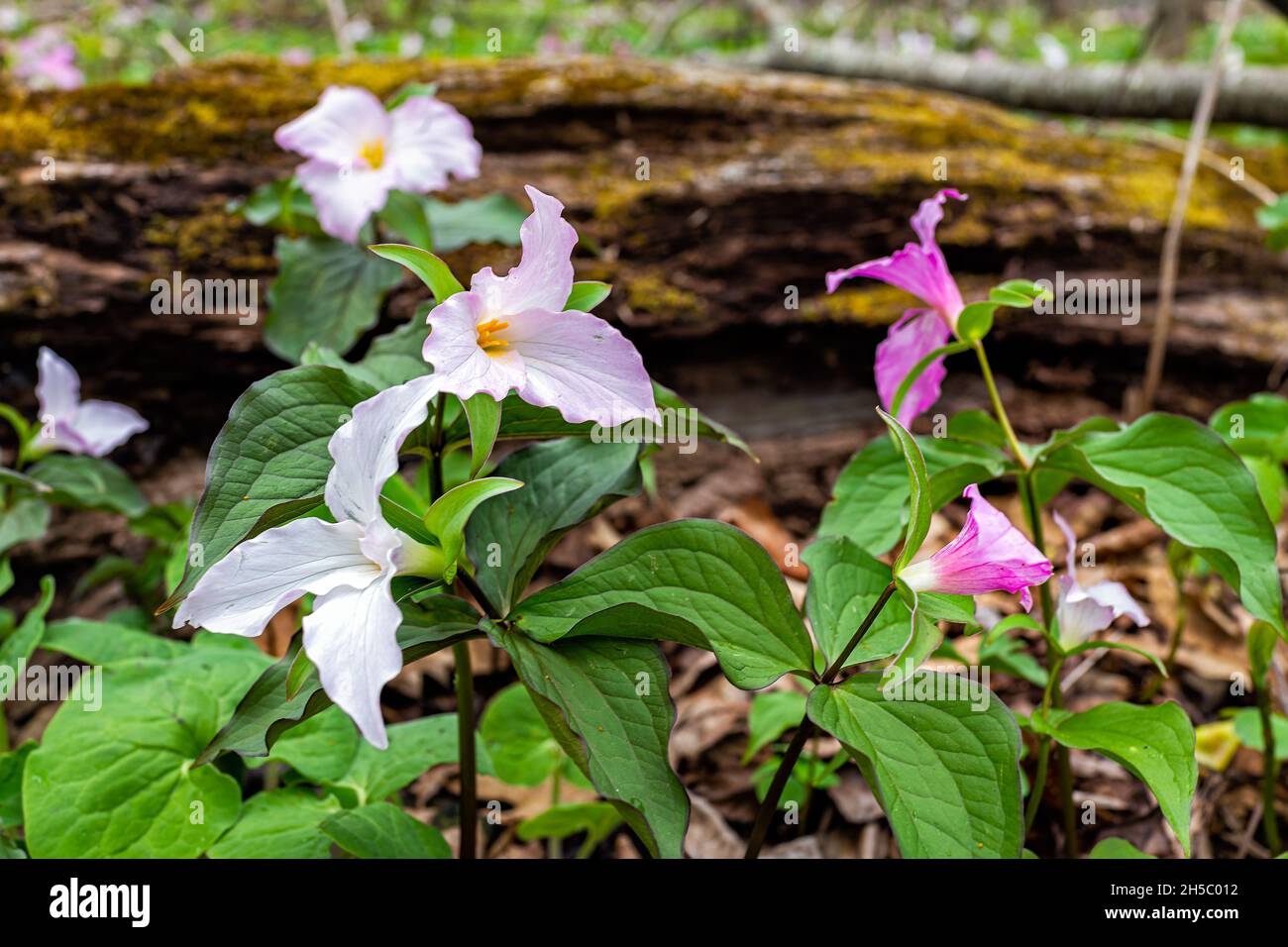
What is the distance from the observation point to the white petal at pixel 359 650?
2.49 ft

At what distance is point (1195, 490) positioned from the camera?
3.94 ft

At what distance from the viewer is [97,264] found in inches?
80.7

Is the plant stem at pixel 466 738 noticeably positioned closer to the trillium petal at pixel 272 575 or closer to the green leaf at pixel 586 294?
the trillium petal at pixel 272 575

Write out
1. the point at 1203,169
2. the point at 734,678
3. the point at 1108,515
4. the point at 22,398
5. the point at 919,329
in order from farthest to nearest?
the point at 1203,169
the point at 1108,515
the point at 22,398
the point at 919,329
the point at 734,678

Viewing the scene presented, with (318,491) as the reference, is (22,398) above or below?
below

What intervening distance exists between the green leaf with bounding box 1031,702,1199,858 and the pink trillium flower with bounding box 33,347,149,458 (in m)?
Result: 1.63

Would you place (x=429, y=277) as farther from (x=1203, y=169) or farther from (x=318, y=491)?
(x=1203, y=169)

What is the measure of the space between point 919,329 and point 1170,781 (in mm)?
617

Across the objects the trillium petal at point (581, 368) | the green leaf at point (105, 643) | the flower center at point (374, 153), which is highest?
the flower center at point (374, 153)

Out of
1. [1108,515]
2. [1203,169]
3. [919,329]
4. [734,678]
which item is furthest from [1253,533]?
[1203,169]

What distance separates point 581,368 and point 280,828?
701 mm

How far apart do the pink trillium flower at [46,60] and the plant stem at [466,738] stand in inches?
81.5

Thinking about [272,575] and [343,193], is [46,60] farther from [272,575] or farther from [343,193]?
[272,575]

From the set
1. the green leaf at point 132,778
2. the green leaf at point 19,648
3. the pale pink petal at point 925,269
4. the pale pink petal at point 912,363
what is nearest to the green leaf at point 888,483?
the pale pink petal at point 912,363
